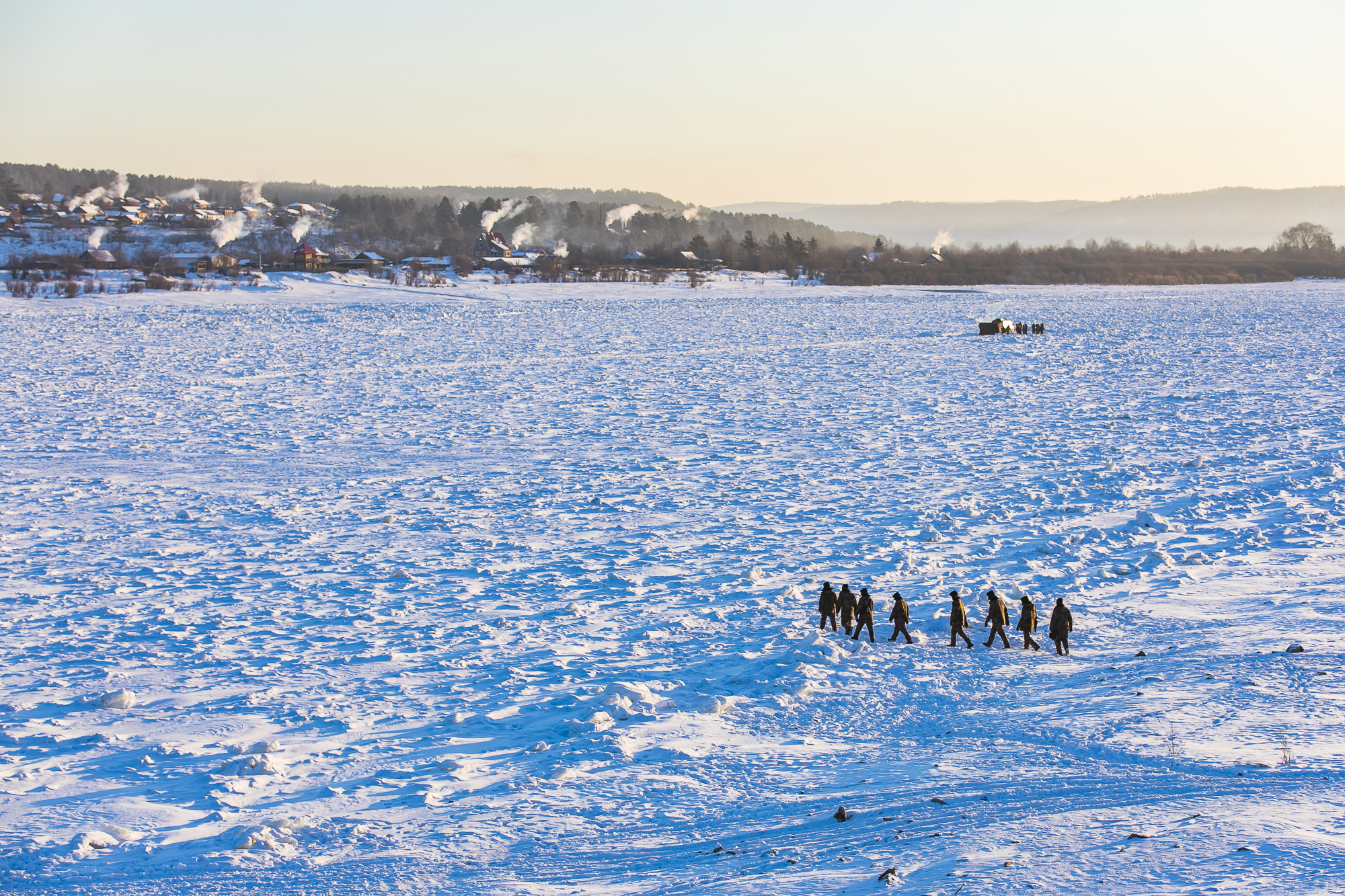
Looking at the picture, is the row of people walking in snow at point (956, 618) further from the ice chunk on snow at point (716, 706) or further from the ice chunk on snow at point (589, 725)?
the ice chunk on snow at point (589, 725)

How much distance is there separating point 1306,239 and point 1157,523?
445 ft

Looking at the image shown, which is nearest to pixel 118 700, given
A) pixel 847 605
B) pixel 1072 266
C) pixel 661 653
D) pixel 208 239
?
pixel 661 653

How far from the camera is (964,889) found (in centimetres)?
486

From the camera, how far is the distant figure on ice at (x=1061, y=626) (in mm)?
8016

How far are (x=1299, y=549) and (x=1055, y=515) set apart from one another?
2.52 meters

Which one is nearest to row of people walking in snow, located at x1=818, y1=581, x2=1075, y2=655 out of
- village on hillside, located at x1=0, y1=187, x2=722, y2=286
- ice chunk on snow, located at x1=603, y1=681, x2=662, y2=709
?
ice chunk on snow, located at x1=603, y1=681, x2=662, y2=709

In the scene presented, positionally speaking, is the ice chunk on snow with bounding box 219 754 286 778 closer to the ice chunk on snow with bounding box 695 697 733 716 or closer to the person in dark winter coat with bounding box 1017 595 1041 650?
the ice chunk on snow with bounding box 695 697 733 716

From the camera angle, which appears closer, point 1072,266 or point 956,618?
point 956,618

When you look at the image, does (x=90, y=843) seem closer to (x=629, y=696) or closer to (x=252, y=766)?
(x=252, y=766)

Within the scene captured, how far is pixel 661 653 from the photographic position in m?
8.29

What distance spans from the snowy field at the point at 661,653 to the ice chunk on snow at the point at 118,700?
29 mm

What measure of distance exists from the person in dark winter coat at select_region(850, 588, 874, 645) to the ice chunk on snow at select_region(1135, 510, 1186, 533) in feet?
15.9

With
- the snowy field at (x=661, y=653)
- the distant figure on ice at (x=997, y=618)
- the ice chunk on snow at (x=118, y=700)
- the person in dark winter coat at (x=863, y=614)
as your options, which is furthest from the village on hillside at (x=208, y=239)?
the distant figure on ice at (x=997, y=618)

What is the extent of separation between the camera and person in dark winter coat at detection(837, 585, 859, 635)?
844 centimetres
